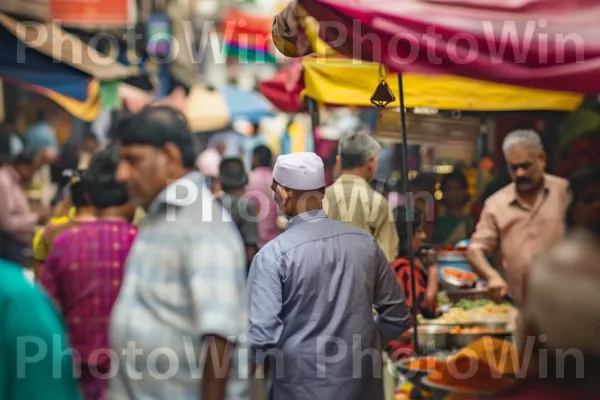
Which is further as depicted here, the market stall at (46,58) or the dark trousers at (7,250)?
the market stall at (46,58)

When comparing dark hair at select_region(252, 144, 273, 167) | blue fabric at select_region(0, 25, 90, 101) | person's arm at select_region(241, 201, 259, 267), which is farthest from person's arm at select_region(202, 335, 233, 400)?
dark hair at select_region(252, 144, 273, 167)

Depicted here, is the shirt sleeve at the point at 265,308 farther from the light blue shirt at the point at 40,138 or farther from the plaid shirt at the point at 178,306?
the light blue shirt at the point at 40,138

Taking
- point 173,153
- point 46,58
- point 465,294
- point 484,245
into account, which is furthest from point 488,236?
point 173,153

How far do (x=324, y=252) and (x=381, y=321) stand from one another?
1.67 ft

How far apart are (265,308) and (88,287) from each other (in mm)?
836

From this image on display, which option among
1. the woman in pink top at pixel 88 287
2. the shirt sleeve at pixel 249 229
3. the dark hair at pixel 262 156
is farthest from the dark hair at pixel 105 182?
the dark hair at pixel 262 156

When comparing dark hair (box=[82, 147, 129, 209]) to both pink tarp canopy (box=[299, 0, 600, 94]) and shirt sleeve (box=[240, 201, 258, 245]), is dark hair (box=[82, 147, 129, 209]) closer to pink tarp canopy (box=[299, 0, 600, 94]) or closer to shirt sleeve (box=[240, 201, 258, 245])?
pink tarp canopy (box=[299, 0, 600, 94])

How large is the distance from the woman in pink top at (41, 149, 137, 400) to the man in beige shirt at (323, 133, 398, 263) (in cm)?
180

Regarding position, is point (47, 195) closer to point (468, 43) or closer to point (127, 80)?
point (127, 80)

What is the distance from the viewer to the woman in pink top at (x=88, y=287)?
431cm

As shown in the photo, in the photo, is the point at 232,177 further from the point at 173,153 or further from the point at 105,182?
the point at 173,153

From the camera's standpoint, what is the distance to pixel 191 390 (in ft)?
10.6

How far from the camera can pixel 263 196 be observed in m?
11.4

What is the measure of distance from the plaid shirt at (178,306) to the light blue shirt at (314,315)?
3.62 feet
